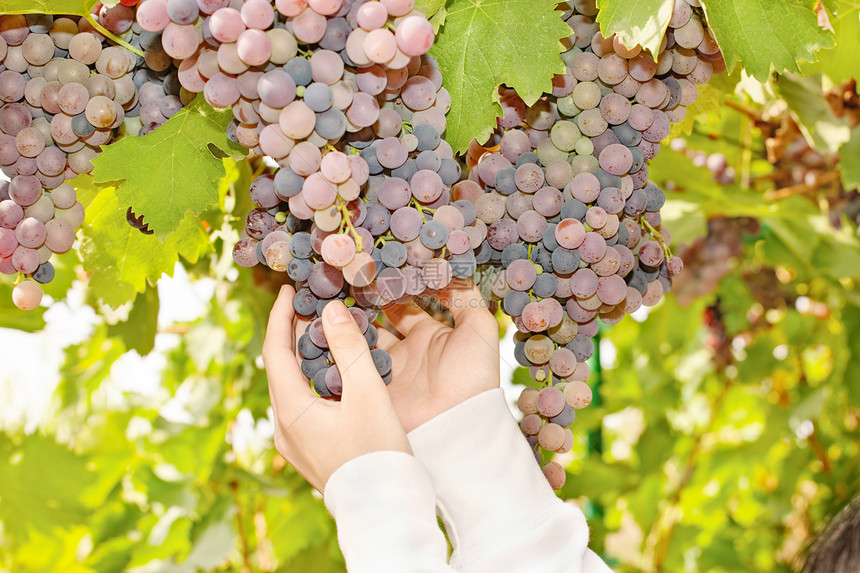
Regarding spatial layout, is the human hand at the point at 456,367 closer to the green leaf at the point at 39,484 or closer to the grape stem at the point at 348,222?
the grape stem at the point at 348,222

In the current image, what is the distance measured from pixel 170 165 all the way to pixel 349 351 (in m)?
0.22

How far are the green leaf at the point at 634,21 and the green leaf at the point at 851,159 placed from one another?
0.69 meters

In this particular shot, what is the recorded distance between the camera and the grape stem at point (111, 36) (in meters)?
0.55

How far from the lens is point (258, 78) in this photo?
46 centimetres

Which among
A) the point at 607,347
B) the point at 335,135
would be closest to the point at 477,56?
the point at 335,135

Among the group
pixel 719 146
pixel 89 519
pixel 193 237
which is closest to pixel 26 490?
pixel 89 519

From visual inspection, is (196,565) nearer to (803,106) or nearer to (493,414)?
(493,414)

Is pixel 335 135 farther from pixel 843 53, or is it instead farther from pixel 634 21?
pixel 843 53

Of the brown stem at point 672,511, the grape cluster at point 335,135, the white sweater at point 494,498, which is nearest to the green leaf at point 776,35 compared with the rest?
the grape cluster at point 335,135

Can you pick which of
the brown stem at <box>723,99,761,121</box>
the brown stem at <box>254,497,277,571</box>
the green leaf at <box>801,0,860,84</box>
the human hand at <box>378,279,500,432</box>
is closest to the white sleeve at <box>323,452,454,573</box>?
the human hand at <box>378,279,500,432</box>

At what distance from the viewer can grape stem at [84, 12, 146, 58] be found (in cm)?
55

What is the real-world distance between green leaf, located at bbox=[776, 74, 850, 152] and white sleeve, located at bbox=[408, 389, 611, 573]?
2.16 ft

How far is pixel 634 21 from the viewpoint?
1.81ft

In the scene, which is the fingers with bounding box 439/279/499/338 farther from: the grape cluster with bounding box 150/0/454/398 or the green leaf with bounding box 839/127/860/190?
the green leaf with bounding box 839/127/860/190
